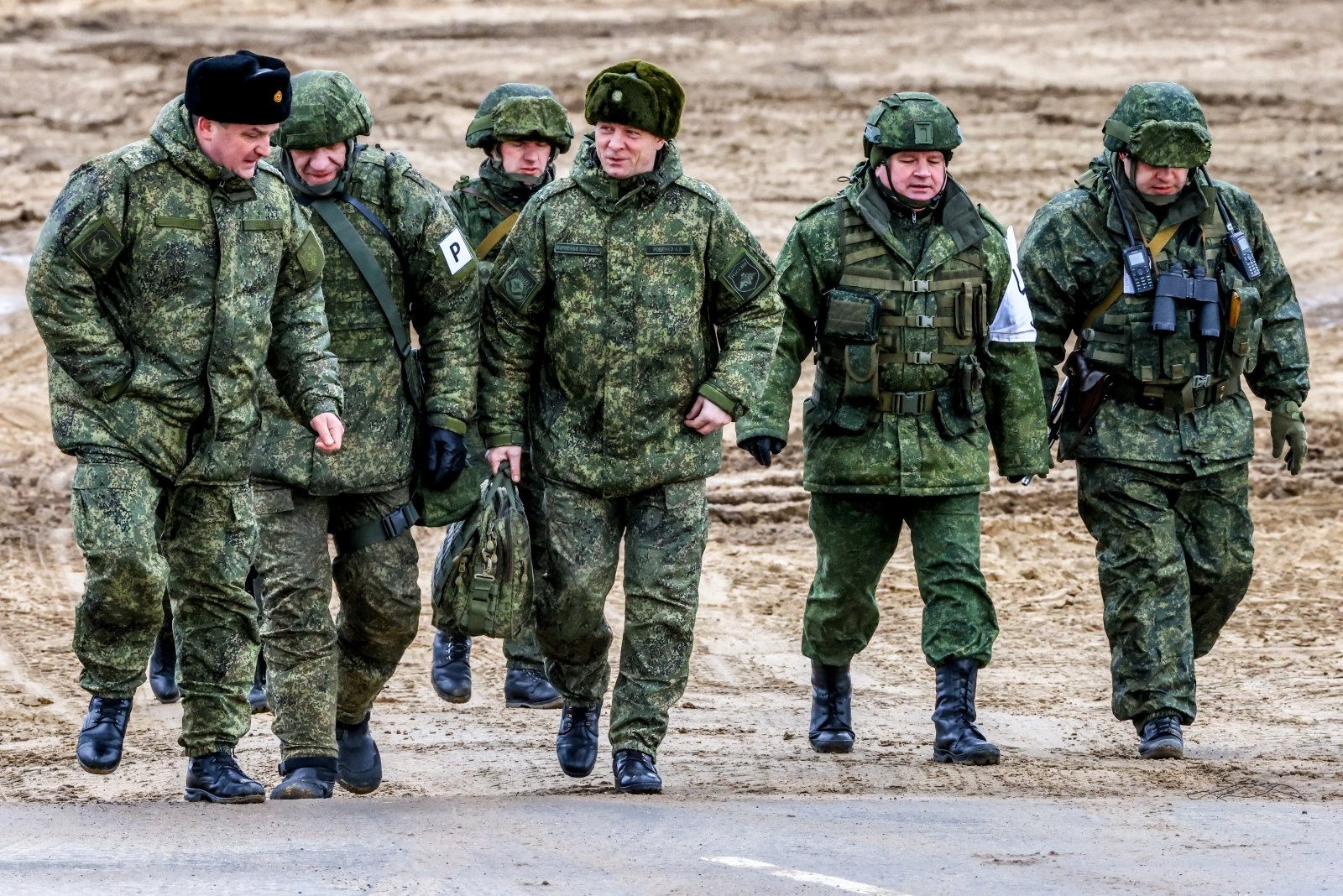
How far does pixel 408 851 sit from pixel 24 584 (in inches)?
244

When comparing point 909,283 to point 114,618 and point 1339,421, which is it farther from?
point 1339,421

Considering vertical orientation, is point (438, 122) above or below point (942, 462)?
above

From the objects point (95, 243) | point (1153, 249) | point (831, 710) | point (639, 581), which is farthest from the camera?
point (831, 710)

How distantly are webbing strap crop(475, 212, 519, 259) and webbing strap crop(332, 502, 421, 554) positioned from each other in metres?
1.75

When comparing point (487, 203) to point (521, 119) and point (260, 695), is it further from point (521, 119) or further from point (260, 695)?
point (260, 695)

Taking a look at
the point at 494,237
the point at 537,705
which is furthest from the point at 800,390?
the point at 494,237

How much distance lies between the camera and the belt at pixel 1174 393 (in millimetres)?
8906

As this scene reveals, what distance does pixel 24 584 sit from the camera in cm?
1230

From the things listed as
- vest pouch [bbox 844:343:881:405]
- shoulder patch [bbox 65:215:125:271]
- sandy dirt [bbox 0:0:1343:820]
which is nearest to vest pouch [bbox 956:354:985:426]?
vest pouch [bbox 844:343:881:405]

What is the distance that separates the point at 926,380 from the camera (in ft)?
28.2

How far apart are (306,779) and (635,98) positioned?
2481mm

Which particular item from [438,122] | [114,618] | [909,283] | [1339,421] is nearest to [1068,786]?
[909,283]

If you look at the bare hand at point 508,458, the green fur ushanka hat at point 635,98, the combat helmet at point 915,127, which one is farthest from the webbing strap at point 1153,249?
the bare hand at point 508,458

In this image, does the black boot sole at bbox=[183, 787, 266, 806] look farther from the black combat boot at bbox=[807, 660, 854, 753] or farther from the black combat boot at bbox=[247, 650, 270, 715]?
the black combat boot at bbox=[807, 660, 854, 753]
